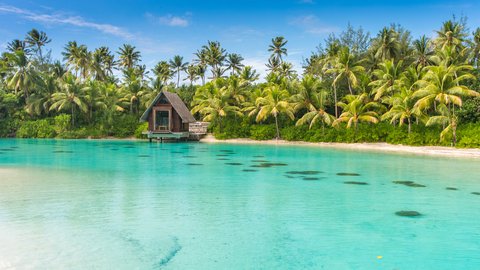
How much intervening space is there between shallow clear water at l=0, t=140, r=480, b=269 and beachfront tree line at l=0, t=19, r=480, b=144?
13408 millimetres

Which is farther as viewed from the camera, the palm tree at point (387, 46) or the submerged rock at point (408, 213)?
the palm tree at point (387, 46)

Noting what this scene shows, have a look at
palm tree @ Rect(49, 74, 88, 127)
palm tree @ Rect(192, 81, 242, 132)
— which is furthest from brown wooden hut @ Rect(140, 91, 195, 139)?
palm tree @ Rect(49, 74, 88, 127)

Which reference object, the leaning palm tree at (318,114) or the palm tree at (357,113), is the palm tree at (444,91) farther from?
the leaning palm tree at (318,114)

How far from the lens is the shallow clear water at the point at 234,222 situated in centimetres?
575

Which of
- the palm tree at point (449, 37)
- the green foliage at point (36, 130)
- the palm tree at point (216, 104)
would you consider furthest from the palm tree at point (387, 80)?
the green foliage at point (36, 130)

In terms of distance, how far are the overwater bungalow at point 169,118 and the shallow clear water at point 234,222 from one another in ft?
71.7

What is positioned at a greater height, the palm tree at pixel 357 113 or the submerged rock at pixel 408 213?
the palm tree at pixel 357 113

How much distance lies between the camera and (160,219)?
7.95 metres

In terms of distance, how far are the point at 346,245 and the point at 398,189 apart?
617cm

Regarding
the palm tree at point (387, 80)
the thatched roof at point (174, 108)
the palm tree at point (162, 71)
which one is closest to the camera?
the palm tree at point (387, 80)

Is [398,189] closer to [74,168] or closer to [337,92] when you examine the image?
[74,168]

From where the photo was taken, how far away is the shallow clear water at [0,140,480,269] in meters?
5.75

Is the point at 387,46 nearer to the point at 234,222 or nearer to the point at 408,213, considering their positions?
the point at 408,213

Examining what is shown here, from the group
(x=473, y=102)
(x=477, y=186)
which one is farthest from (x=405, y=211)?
(x=473, y=102)
